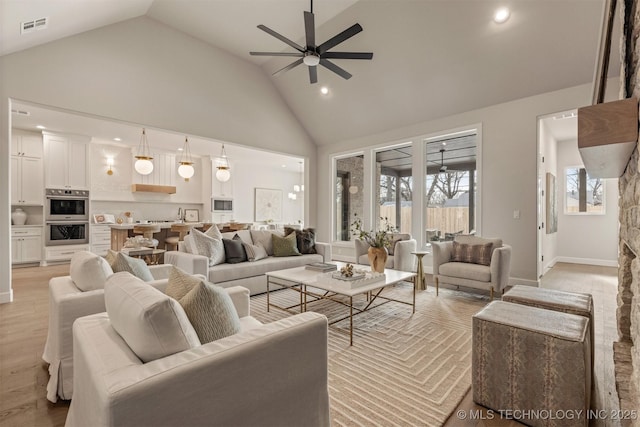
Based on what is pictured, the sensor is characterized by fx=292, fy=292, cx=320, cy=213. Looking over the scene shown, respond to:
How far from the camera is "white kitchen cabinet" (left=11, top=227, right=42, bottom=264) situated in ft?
19.1

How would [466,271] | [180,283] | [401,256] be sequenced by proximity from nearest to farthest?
[180,283], [466,271], [401,256]

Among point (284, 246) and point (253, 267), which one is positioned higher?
point (284, 246)

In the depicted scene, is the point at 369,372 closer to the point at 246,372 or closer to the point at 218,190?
the point at 246,372

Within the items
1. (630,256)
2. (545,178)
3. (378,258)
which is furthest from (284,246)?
(545,178)

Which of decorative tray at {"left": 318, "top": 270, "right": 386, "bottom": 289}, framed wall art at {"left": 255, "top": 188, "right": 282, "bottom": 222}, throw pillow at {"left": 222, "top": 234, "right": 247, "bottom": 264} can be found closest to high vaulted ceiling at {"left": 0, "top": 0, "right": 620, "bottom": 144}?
throw pillow at {"left": 222, "top": 234, "right": 247, "bottom": 264}

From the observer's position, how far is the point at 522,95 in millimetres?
4434

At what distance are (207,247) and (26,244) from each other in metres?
5.02

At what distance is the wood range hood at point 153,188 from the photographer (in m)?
7.58

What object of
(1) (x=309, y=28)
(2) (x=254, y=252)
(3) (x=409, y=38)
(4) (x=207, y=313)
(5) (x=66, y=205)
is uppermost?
(3) (x=409, y=38)

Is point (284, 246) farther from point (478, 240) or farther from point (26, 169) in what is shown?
point (26, 169)

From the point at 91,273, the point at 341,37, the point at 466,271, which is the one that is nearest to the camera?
the point at 91,273

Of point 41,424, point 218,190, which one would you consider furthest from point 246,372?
point 218,190

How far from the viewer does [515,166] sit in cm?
455

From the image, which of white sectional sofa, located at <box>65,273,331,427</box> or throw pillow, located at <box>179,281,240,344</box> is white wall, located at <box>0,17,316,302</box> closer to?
white sectional sofa, located at <box>65,273,331,427</box>
